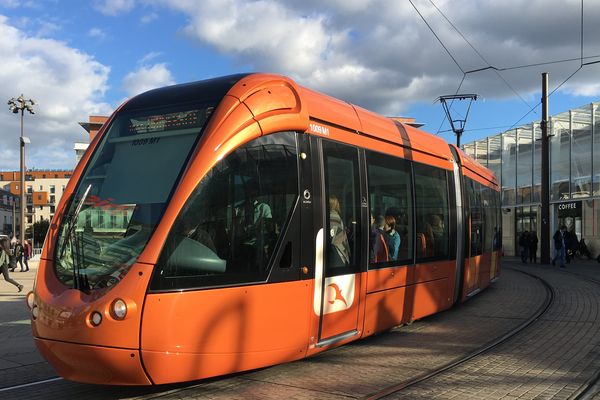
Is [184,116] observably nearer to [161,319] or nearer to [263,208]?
[263,208]

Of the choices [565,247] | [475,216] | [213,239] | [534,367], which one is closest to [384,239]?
[534,367]

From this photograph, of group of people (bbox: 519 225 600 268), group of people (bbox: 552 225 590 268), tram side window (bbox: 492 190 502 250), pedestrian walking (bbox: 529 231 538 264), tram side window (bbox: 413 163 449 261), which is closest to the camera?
tram side window (bbox: 413 163 449 261)

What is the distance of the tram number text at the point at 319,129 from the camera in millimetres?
5814

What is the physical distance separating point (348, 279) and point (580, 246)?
24.6m

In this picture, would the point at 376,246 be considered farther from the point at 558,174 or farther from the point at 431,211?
the point at 558,174

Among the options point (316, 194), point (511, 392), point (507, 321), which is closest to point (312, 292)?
point (316, 194)

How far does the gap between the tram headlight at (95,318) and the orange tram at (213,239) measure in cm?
2

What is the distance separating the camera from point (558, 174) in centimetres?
2858

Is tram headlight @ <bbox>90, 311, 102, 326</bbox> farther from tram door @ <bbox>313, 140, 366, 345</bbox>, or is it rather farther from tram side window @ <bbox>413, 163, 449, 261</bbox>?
tram side window @ <bbox>413, 163, 449, 261</bbox>

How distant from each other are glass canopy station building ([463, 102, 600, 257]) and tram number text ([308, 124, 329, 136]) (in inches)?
922

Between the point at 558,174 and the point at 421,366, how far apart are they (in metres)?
25.6

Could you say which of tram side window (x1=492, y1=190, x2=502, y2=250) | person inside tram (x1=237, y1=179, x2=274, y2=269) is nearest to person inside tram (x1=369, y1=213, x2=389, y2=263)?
person inside tram (x1=237, y1=179, x2=274, y2=269)

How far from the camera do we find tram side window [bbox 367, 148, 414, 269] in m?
6.84

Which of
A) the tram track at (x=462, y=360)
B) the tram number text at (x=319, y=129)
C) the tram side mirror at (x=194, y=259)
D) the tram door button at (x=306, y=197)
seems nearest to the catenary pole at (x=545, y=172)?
the tram track at (x=462, y=360)
